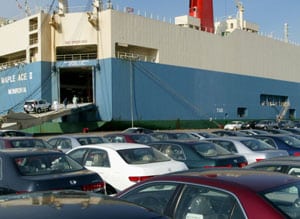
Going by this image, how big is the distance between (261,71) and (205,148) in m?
52.4

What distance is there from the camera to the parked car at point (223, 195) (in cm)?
396

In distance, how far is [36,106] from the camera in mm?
41938

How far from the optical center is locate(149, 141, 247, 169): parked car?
37.3ft

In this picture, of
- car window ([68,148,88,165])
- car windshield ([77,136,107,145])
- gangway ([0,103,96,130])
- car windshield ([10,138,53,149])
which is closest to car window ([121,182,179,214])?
car window ([68,148,88,165])

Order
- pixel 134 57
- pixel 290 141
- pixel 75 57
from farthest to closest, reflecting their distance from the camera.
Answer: pixel 75 57 → pixel 134 57 → pixel 290 141

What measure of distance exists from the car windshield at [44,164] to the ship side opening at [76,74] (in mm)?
35783

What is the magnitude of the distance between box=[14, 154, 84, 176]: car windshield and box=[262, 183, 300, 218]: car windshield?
4.86 metres

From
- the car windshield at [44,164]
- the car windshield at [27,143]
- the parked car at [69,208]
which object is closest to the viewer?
the parked car at [69,208]

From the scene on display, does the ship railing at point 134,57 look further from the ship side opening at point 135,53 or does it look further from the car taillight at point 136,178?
the car taillight at point 136,178

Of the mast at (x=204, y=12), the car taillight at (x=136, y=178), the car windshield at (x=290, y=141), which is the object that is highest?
the mast at (x=204, y=12)

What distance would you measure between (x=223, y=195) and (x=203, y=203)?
0.75 feet

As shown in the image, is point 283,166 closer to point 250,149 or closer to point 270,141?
point 250,149

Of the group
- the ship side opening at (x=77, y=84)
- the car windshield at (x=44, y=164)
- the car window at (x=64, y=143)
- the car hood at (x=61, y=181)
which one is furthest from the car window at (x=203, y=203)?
the ship side opening at (x=77, y=84)

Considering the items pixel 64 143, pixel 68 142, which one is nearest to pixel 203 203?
pixel 68 142
